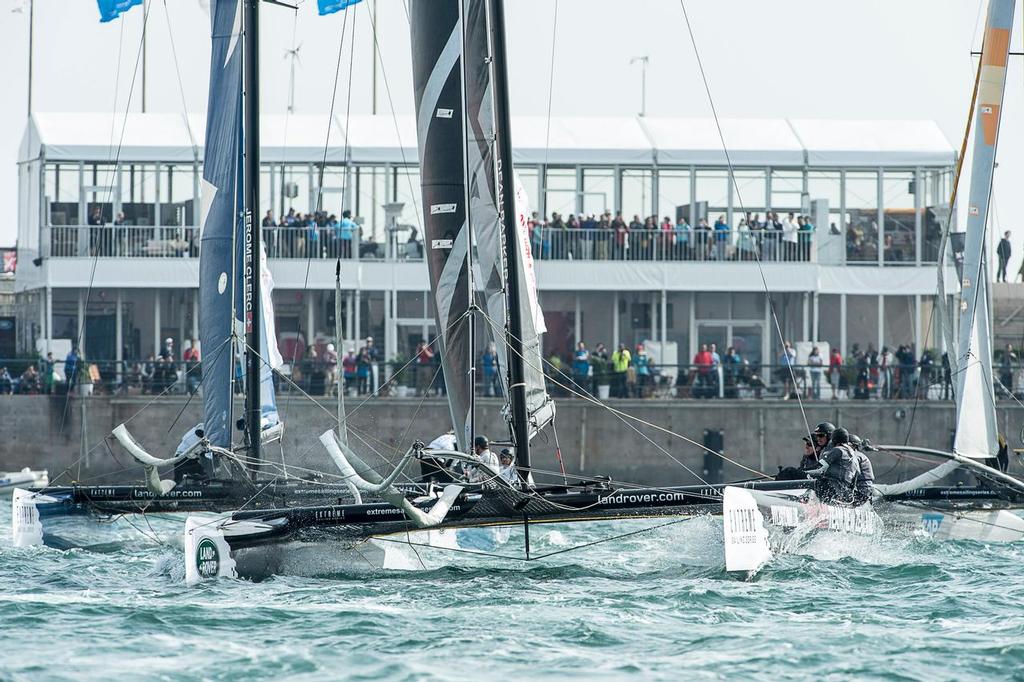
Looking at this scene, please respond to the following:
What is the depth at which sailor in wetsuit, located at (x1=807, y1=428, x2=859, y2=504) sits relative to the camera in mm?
16672

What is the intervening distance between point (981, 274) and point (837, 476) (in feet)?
20.0

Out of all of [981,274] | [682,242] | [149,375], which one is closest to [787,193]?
[682,242]

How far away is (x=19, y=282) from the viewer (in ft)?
125

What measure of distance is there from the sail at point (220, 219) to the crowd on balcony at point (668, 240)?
15.5 metres

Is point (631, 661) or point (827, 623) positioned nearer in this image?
point (631, 661)

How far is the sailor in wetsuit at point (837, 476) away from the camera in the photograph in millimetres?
16672

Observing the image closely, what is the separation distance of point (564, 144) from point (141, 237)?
10000 mm

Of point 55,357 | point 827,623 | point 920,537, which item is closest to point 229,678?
point 827,623

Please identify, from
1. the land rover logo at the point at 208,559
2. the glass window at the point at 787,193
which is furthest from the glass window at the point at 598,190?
the land rover logo at the point at 208,559

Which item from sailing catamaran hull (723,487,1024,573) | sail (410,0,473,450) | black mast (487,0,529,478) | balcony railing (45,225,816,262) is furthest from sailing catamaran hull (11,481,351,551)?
balcony railing (45,225,816,262)

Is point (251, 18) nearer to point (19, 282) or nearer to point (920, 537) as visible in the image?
point (920, 537)

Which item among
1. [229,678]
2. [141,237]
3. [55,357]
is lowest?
[229,678]

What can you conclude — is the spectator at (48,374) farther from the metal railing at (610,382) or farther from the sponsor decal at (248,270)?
the sponsor decal at (248,270)

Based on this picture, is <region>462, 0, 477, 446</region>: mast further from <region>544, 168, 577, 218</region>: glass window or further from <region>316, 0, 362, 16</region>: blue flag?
<region>544, 168, 577, 218</region>: glass window
